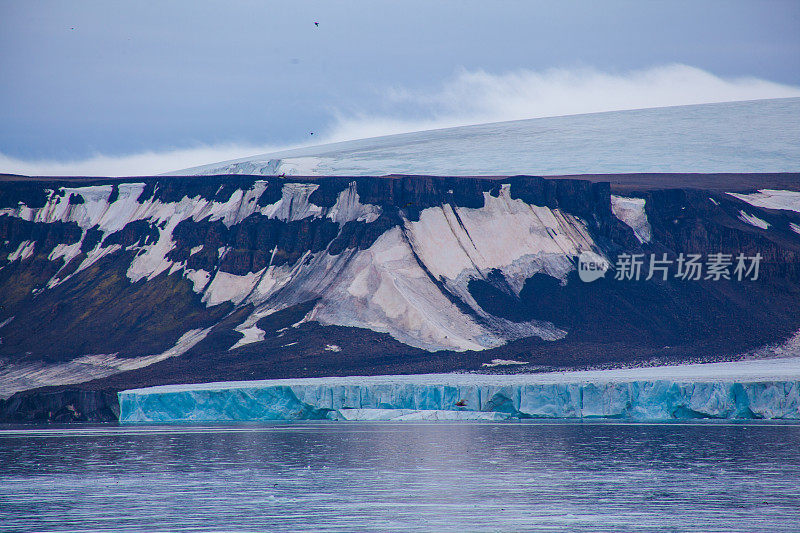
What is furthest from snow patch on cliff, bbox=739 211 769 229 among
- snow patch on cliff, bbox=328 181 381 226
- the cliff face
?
snow patch on cliff, bbox=328 181 381 226

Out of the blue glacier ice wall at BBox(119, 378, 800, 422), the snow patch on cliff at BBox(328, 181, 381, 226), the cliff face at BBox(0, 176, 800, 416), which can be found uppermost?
the snow patch on cliff at BBox(328, 181, 381, 226)

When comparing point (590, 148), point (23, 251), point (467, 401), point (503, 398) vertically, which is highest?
point (590, 148)

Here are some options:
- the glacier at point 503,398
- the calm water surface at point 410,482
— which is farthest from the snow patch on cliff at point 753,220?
the calm water surface at point 410,482

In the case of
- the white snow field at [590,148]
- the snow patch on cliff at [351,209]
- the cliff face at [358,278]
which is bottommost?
the cliff face at [358,278]

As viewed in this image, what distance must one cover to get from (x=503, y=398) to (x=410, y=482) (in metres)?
34.5

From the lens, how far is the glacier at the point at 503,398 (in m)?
61.0

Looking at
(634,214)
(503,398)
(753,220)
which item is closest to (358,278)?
(634,214)

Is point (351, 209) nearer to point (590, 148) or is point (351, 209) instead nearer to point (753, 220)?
point (590, 148)

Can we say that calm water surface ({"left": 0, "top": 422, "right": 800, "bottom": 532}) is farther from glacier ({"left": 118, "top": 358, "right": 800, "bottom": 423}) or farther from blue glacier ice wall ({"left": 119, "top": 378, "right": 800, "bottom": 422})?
glacier ({"left": 118, "top": 358, "right": 800, "bottom": 423})

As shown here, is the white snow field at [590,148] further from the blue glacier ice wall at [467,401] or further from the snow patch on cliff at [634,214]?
the blue glacier ice wall at [467,401]

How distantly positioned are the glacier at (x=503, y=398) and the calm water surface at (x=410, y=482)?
4.57 meters

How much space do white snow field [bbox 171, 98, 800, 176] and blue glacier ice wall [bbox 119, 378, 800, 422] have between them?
2487 inches

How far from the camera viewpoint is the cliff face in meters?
98.2

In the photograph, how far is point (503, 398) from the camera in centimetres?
6738
